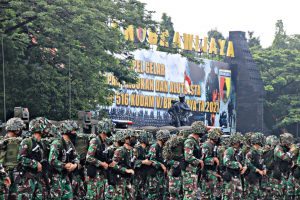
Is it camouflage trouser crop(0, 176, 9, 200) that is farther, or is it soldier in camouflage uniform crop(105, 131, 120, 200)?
soldier in camouflage uniform crop(105, 131, 120, 200)

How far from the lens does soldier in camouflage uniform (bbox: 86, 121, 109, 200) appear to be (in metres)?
14.0

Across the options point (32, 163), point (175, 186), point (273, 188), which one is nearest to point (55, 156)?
point (32, 163)

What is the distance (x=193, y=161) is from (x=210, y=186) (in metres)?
1.78

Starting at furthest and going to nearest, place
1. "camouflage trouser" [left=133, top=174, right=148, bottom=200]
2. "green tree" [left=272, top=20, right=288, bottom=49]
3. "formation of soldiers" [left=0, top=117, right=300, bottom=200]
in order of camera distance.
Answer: "green tree" [left=272, top=20, right=288, bottom=49], "camouflage trouser" [left=133, top=174, right=148, bottom=200], "formation of soldiers" [left=0, top=117, right=300, bottom=200]

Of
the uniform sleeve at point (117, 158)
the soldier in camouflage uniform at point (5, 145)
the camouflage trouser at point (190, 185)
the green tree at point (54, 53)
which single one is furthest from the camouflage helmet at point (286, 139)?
the green tree at point (54, 53)

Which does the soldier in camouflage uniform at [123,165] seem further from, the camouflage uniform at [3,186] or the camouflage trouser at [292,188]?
the camouflage trouser at [292,188]

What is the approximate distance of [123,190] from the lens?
14.4 metres

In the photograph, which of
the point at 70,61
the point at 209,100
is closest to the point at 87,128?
the point at 70,61

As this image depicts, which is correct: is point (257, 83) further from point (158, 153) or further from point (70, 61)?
point (158, 153)

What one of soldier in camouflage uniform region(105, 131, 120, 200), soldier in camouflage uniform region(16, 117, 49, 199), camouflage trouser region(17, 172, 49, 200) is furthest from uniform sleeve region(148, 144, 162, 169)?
camouflage trouser region(17, 172, 49, 200)

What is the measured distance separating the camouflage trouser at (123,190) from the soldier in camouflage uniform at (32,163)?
Answer: 5.38 ft

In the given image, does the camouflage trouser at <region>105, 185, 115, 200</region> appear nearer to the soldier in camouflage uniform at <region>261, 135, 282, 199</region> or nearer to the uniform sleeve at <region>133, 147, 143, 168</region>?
the uniform sleeve at <region>133, 147, 143, 168</region>

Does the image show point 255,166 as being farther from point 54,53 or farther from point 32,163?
point 54,53

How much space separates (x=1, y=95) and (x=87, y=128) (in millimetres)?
6623
